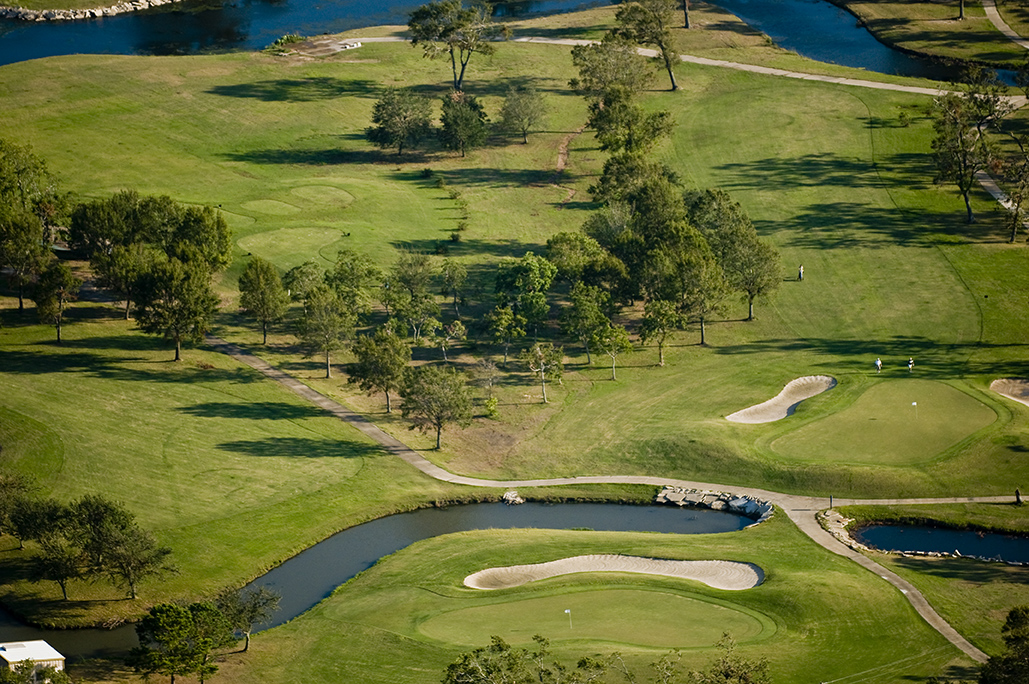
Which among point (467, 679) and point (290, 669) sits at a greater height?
point (467, 679)

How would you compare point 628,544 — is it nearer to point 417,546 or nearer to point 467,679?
point 417,546

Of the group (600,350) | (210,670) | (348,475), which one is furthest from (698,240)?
(210,670)

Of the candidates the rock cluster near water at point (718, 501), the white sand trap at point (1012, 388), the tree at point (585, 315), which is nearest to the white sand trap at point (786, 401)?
the rock cluster near water at point (718, 501)

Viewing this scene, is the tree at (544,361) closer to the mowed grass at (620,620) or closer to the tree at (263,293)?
the tree at (263,293)

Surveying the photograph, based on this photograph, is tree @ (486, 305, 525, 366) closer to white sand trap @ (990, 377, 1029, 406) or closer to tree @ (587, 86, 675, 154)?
white sand trap @ (990, 377, 1029, 406)

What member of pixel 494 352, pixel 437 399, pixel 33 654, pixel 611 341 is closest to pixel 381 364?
pixel 437 399

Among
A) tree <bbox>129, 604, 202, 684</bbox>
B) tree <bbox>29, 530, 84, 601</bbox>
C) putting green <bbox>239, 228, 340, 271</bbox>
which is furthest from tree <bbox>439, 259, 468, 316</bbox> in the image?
tree <bbox>129, 604, 202, 684</bbox>

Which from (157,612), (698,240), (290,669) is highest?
(698,240)
